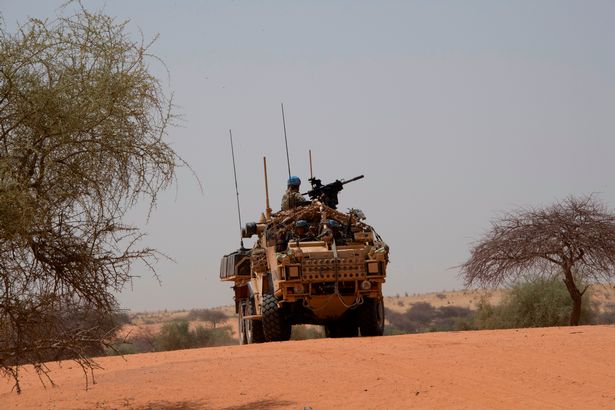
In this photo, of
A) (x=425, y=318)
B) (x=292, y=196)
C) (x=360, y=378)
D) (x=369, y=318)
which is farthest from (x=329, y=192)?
(x=425, y=318)

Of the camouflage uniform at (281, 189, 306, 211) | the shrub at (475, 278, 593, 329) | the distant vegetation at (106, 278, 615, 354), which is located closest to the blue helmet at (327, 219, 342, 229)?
the camouflage uniform at (281, 189, 306, 211)

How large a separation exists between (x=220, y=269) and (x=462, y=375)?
1106cm

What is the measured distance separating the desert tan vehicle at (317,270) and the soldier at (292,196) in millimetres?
220

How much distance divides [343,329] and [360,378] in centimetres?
782

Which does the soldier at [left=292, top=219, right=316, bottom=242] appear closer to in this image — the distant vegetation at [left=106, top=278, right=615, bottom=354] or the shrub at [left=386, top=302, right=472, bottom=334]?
the distant vegetation at [left=106, top=278, right=615, bottom=354]

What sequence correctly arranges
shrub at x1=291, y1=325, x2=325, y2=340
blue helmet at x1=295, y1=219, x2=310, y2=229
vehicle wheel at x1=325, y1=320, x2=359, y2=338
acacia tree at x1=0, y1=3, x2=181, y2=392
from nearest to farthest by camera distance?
acacia tree at x1=0, y1=3, x2=181, y2=392 → blue helmet at x1=295, y1=219, x2=310, y2=229 → vehicle wheel at x1=325, y1=320, x2=359, y2=338 → shrub at x1=291, y1=325, x2=325, y2=340

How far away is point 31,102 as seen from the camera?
10.8 meters

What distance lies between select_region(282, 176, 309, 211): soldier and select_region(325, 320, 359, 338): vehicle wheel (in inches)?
103

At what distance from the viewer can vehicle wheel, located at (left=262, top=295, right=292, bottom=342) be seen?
19719 millimetres

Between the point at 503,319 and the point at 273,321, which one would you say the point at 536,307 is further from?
the point at 273,321

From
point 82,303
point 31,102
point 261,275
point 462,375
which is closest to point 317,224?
point 261,275

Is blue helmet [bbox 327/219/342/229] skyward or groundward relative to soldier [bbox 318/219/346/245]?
skyward

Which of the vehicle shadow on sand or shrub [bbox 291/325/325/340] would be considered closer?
the vehicle shadow on sand

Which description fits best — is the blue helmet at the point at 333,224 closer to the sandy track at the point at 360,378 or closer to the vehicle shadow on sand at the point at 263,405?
→ the sandy track at the point at 360,378
